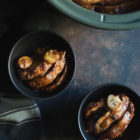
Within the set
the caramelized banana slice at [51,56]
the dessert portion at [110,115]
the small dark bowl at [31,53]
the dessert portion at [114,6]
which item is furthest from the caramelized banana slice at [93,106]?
the dessert portion at [114,6]

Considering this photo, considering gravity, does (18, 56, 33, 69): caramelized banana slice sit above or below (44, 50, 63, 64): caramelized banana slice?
below

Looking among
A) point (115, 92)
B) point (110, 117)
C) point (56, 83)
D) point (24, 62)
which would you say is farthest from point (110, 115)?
point (24, 62)

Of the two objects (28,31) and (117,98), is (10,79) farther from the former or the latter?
(117,98)

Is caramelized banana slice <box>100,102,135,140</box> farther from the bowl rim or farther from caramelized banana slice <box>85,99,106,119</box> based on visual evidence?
the bowl rim

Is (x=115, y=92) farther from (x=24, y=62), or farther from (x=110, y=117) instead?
(x=24, y=62)

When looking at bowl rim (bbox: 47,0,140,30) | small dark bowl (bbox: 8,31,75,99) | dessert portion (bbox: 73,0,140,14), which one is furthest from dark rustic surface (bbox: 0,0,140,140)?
bowl rim (bbox: 47,0,140,30)
